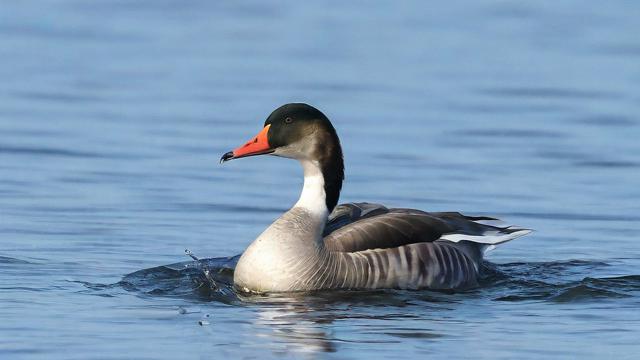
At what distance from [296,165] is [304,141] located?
6.25 m

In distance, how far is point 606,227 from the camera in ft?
59.9

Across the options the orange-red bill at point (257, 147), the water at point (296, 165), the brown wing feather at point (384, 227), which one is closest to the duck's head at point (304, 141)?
the orange-red bill at point (257, 147)

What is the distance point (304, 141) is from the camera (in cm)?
1556

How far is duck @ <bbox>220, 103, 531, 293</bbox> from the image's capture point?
15.1m


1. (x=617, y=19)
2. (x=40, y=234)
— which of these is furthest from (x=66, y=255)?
(x=617, y=19)

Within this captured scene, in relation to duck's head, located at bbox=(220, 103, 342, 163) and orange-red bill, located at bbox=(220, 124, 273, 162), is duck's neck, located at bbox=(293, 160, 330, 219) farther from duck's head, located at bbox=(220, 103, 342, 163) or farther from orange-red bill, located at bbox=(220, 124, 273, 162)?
orange-red bill, located at bbox=(220, 124, 273, 162)

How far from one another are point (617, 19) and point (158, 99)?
1307 centimetres

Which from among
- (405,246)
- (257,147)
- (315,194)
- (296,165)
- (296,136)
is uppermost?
(296,136)

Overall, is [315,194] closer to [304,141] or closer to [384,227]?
[304,141]

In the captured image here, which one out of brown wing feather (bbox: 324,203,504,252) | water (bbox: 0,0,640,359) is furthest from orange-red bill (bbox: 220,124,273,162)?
water (bbox: 0,0,640,359)

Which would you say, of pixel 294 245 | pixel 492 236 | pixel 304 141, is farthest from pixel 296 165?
pixel 294 245

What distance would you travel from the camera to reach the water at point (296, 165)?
43.9ft

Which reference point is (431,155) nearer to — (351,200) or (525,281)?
(351,200)

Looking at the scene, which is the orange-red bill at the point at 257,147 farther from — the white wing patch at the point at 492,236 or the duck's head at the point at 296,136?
the white wing patch at the point at 492,236
